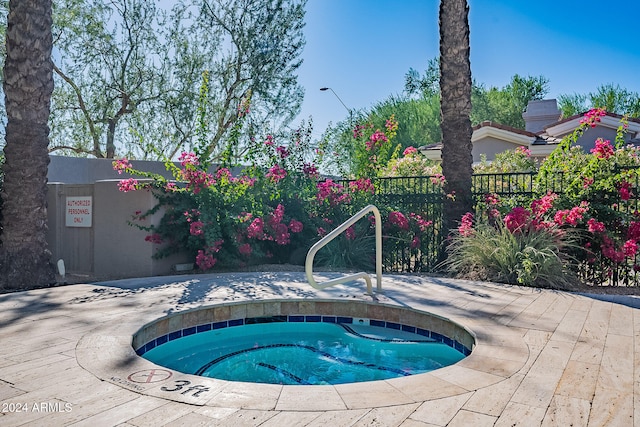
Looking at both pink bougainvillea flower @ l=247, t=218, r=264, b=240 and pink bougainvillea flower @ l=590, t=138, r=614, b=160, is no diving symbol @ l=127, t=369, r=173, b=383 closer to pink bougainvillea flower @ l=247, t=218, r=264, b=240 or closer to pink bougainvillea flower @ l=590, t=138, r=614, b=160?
pink bougainvillea flower @ l=247, t=218, r=264, b=240

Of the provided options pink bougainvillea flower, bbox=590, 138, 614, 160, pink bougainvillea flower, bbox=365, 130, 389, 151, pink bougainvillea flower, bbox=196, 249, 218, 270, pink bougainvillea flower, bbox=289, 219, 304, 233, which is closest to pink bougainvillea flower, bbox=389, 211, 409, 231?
pink bougainvillea flower, bbox=365, 130, 389, 151

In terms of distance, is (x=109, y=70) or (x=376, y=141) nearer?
(x=376, y=141)

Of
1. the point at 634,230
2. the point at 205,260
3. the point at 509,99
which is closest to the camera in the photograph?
the point at 634,230

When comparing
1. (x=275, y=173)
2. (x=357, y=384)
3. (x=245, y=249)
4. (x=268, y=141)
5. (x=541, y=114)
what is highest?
(x=541, y=114)

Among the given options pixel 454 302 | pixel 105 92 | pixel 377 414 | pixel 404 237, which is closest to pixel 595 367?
pixel 377 414

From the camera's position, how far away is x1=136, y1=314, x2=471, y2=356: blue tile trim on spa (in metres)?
3.79

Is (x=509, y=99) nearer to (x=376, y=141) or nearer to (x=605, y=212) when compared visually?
(x=376, y=141)

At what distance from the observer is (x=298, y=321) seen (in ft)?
15.8

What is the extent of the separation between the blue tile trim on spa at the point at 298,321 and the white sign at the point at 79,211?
14.7 ft

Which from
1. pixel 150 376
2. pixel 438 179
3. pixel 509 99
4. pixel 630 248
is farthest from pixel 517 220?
pixel 509 99

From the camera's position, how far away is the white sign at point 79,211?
→ 25.9 feet

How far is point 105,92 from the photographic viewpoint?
47.9 feet

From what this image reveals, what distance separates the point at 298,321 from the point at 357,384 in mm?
2278

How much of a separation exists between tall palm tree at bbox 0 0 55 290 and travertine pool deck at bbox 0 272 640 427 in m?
2.31
